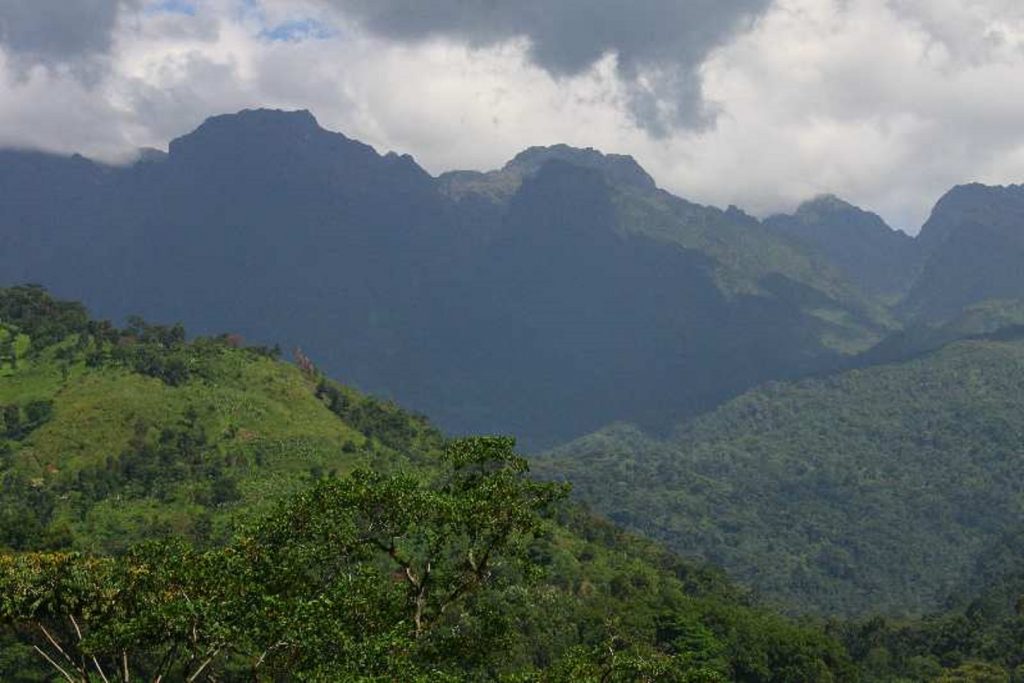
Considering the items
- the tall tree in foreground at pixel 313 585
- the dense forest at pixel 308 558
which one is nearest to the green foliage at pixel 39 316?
the dense forest at pixel 308 558

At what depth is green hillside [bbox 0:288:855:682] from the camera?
2519 cm

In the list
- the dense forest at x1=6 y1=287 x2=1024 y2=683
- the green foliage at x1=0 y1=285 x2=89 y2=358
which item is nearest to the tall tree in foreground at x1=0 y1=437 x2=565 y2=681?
the dense forest at x1=6 y1=287 x2=1024 y2=683

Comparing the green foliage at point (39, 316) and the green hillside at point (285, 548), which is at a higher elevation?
the green foliage at point (39, 316)

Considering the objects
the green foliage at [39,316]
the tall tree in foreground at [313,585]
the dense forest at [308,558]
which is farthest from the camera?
the green foliage at [39,316]

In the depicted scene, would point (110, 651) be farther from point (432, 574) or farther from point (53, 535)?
point (53, 535)

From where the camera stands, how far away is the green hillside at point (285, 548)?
992 inches

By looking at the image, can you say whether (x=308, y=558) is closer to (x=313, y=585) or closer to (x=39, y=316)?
(x=313, y=585)

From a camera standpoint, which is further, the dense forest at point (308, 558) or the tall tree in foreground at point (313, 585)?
the dense forest at point (308, 558)

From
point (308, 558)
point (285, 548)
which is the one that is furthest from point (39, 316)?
point (308, 558)

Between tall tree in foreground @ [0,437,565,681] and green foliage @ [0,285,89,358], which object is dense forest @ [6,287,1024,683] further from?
green foliage @ [0,285,89,358]

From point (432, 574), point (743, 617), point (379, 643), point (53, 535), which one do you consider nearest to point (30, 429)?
point (53, 535)

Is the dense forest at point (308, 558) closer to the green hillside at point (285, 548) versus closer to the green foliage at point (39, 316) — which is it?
the green hillside at point (285, 548)

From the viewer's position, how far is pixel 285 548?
2752cm

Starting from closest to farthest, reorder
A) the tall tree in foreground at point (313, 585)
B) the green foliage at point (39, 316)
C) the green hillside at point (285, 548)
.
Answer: the tall tree in foreground at point (313, 585), the green hillside at point (285, 548), the green foliage at point (39, 316)
